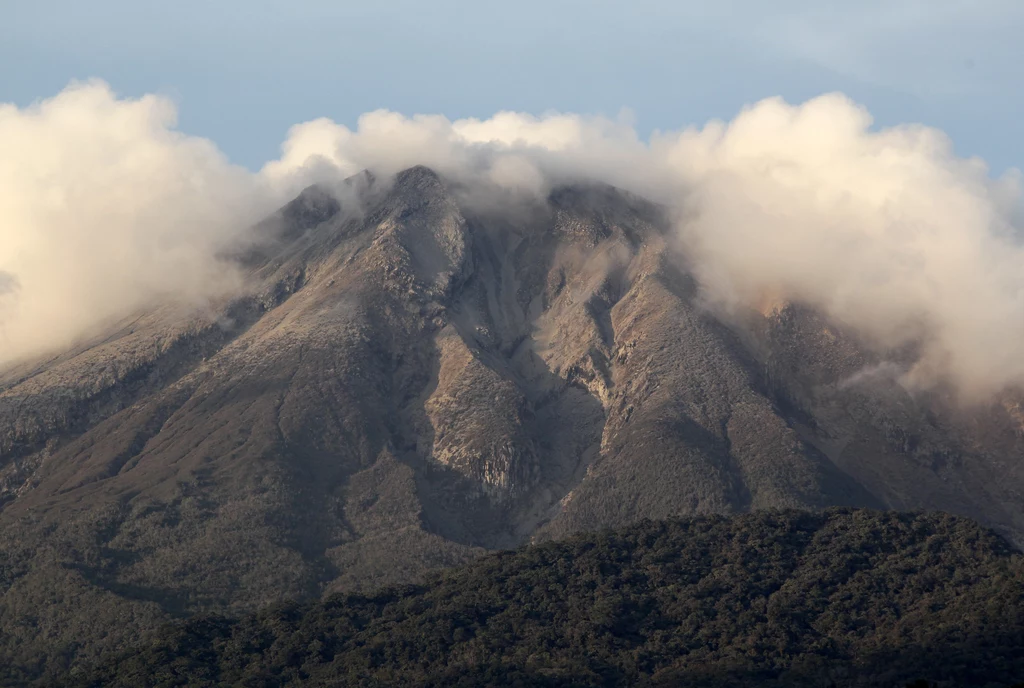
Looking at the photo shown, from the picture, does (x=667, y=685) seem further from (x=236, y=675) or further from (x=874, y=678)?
(x=236, y=675)

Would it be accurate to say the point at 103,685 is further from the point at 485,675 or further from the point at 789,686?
the point at 789,686

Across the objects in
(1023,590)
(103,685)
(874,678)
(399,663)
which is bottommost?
(103,685)

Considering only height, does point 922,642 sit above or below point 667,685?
above

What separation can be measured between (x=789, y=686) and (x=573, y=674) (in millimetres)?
22753

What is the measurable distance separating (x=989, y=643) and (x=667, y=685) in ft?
109

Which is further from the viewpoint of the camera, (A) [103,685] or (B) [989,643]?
(A) [103,685]

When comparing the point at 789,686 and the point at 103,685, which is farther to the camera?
the point at 103,685

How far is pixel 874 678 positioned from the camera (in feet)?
601

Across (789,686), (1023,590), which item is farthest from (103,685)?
(1023,590)

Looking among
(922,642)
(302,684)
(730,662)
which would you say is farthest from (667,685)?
(302,684)

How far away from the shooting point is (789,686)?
183750mm

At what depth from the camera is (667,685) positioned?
186 metres

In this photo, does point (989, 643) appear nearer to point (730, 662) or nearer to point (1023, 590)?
point (1023, 590)

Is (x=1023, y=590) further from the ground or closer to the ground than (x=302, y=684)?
further from the ground
